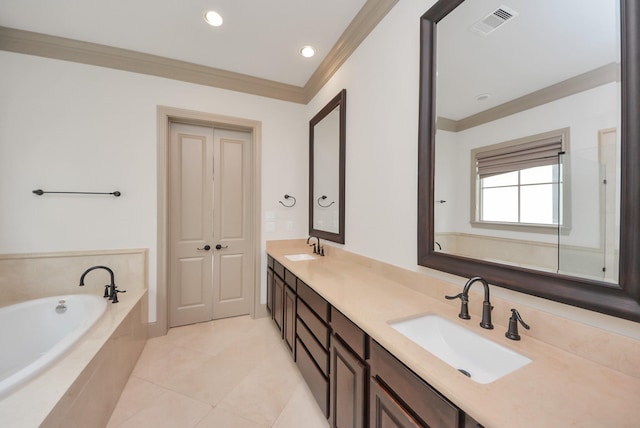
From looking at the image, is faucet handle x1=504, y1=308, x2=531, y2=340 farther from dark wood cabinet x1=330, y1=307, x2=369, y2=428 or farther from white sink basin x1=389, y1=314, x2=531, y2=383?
dark wood cabinet x1=330, y1=307, x2=369, y2=428

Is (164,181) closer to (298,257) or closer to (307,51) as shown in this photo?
(298,257)

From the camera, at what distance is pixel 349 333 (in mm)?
1204

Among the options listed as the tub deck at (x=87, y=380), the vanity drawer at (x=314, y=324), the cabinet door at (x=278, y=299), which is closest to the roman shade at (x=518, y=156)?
the vanity drawer at (x=314, y=324)

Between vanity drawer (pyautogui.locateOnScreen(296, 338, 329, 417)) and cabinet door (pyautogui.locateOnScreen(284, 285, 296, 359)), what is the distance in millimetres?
126

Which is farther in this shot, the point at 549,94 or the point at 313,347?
the point at 313,347

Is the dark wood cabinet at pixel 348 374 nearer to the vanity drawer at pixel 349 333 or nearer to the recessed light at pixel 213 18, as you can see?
the vanity drawer at pixel 349 333

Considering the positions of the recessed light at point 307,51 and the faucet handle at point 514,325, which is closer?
the faucet handle at point 514,325

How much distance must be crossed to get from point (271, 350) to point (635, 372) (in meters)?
2.26

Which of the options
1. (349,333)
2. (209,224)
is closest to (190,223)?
(209,224)

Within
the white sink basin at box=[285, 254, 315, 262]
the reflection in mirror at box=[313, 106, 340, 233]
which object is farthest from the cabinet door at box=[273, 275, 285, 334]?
the reflection in mirror at box=[313, 106, 340, 233]

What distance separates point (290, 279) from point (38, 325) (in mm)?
1958

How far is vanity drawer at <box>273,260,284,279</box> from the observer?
Result: 233 centimetres

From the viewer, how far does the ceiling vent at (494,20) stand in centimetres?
108

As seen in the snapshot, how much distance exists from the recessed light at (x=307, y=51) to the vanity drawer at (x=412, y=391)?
2530 mm
